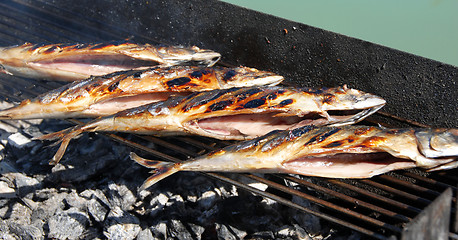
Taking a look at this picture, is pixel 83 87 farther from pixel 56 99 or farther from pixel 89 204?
pixel 89 204

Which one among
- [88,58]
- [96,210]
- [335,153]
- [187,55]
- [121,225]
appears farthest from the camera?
[88,58]

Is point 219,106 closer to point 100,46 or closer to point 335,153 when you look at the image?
point 335,153

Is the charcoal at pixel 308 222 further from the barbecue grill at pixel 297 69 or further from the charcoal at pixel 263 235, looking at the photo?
the charcoal at pixel 263 235

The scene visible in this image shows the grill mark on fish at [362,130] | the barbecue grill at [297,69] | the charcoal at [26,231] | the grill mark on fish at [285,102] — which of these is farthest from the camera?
the charcoal at [26,231]

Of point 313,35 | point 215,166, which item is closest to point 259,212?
point 215,166

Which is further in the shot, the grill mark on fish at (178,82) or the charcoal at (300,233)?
the grill mark on fish at (178,82)

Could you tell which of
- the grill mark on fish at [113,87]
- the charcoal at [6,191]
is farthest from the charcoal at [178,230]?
the charcoal at [6,191]

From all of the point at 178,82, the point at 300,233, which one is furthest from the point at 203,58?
the point at 300,233
